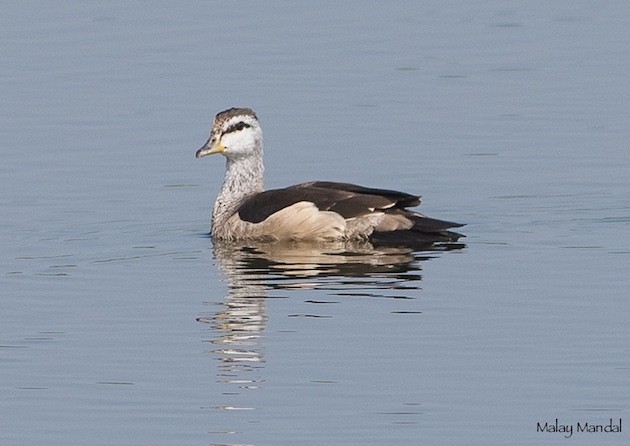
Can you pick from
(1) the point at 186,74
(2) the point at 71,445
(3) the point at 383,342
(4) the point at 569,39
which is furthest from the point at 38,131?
(2) the point at 71,445

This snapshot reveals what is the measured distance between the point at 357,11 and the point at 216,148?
12596 millimetres

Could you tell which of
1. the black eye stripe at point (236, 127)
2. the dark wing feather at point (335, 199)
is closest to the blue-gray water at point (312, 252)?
the dark wing feather at point (335, 199)

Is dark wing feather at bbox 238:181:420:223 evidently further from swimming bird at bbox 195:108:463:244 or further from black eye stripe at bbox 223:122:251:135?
black eye stripe at bbox 223:122:251:135

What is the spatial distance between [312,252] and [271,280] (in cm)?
170

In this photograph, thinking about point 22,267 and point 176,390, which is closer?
point 176,390

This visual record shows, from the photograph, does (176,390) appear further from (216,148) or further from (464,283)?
(216,148)

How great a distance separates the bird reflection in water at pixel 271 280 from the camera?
46.8 ft

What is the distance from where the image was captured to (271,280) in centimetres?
1756

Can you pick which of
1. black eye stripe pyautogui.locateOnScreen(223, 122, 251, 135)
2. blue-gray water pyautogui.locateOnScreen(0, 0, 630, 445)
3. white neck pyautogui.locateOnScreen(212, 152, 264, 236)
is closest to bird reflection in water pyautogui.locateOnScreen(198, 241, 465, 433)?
blue-gray water pyautogui.locateOnScreen(0, 0, 630, 445)

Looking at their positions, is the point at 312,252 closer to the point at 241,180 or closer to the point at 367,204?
the point at 367,204

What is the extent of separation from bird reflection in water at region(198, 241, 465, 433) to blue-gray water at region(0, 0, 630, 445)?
0.05m

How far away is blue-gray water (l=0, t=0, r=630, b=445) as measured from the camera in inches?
514

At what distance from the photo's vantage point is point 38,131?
A: 2480 cm

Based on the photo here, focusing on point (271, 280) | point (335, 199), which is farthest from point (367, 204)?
point (271, 280)
